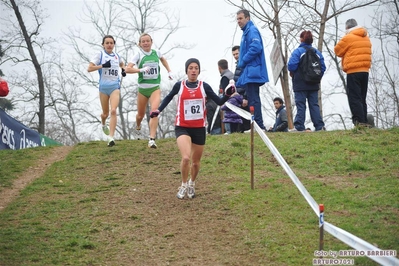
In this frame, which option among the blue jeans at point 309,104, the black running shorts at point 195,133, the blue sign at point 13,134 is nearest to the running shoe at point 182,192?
the black running shorts at point 195,133

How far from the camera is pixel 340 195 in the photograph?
31.4 feet

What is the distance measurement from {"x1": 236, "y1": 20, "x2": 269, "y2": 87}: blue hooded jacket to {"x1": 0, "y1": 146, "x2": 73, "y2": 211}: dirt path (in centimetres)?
466

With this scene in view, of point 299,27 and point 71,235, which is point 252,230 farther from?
point 299,27

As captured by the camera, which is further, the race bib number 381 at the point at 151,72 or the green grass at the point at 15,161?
the race bib number 381 at the point at 151,72

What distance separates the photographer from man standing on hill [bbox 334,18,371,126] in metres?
13.5

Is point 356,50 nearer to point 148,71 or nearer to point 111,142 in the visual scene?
point 148,71

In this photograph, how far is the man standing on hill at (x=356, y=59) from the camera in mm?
13523

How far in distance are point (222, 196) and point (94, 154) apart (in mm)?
4860

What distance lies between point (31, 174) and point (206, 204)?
15.6ft

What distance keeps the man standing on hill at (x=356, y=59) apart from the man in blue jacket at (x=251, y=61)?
170 centimetres

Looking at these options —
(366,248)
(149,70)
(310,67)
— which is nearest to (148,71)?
(149,70)

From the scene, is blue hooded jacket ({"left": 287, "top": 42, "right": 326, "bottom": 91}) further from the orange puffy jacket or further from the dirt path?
the dirt path

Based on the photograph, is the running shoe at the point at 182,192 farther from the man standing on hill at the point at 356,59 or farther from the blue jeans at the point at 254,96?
the man standing on hill at the point at 356,59

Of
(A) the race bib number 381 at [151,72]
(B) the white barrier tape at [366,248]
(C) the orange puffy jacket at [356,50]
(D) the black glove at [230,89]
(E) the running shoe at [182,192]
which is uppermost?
(C) the orange puffy jacket at [356,50]
